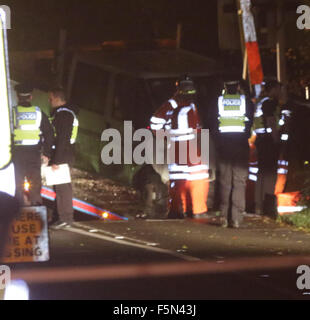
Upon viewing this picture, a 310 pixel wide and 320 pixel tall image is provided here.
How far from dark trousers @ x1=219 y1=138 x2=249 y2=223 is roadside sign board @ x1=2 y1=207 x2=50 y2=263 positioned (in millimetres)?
7219

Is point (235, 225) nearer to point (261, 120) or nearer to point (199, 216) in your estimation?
point (199, 216)

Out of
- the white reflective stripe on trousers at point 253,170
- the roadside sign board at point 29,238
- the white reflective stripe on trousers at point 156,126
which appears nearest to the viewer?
the roadside sign board at point 29,238

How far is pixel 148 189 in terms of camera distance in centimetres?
1484

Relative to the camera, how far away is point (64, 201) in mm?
13422

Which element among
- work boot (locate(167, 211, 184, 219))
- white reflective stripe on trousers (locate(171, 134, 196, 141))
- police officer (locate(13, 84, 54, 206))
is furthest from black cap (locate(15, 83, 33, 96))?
work boot (locate(167, 211, 184, 219))

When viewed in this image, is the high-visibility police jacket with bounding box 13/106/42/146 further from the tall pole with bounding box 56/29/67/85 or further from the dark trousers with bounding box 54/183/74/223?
the tall pole with bounding box 56/29/67/85

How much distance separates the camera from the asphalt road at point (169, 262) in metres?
8.90

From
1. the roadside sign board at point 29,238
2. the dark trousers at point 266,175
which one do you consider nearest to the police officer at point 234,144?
the dark trousers at point 266,175

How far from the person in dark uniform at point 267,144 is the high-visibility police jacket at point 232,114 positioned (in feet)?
3.44

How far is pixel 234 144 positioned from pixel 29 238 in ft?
24.2

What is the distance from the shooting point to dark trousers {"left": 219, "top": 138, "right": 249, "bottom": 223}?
13.7 m

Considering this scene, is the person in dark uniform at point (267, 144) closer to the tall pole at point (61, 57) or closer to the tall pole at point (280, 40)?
the tall pole at point (280, 40)

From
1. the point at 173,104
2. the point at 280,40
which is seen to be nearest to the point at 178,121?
the point at 173,104
